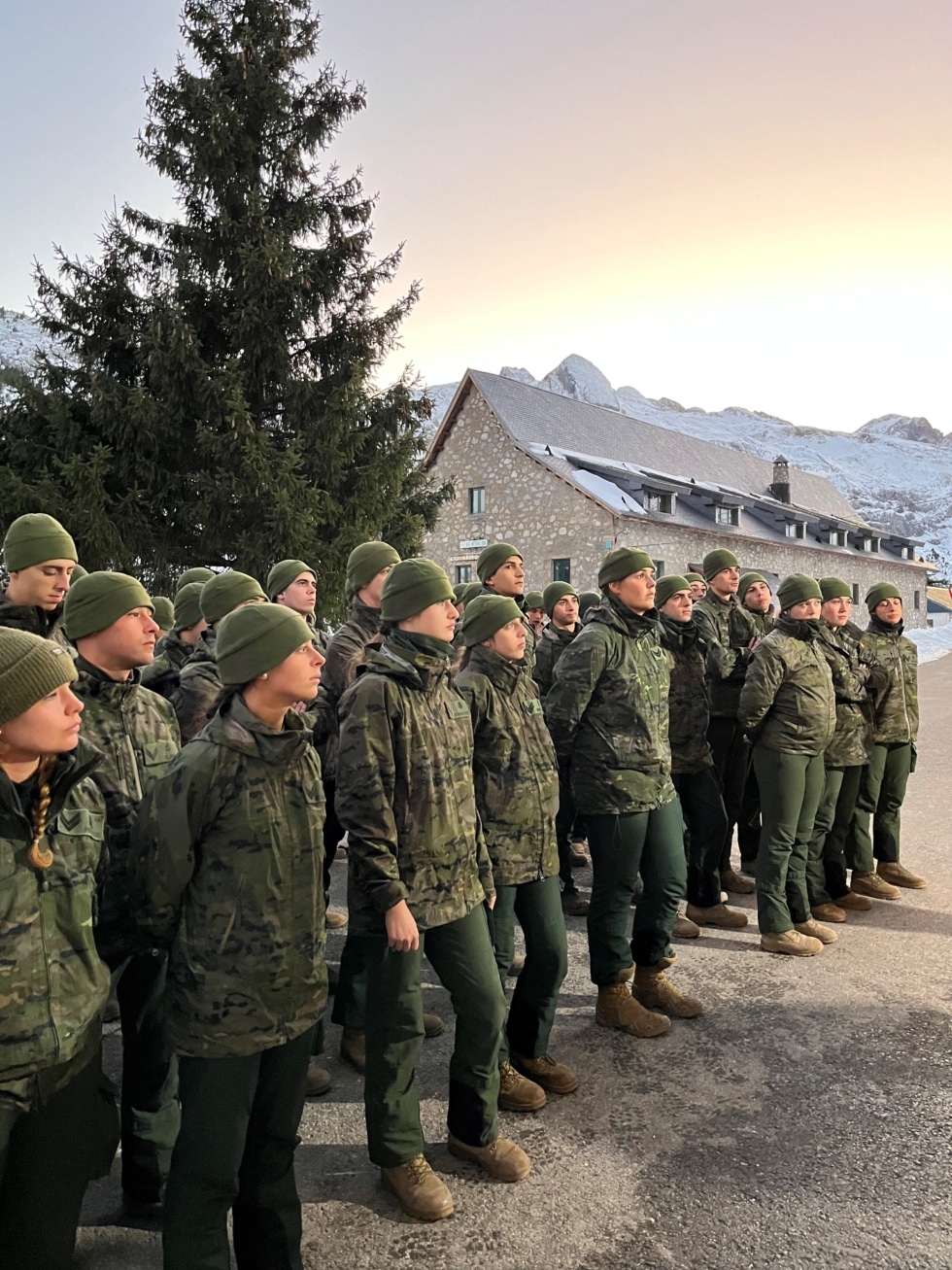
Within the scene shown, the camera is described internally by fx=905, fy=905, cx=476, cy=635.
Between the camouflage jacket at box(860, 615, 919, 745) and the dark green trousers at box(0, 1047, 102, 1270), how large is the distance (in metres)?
5.83

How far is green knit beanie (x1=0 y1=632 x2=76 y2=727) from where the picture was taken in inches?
79.1

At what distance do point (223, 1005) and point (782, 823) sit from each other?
3769 mm

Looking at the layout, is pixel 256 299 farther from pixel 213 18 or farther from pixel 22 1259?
pixel 22 1259

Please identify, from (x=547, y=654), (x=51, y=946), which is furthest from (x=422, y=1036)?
(x=547, y=654)

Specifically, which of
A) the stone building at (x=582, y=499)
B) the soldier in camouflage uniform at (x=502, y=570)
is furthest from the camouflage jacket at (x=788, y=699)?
the stone building at (x=582, y=499)

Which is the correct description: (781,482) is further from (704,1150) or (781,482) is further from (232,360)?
(704,1150)

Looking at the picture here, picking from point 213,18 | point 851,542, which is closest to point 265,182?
point 213,18

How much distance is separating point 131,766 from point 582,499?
26.1 metres

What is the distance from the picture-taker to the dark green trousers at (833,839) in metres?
5.75

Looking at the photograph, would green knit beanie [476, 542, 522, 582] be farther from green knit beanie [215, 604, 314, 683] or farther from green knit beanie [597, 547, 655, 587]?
green knit beanie [215, 604, 314, 683]

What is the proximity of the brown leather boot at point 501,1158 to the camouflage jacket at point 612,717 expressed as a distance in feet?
5.01

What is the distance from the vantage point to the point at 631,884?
4258 millimetres

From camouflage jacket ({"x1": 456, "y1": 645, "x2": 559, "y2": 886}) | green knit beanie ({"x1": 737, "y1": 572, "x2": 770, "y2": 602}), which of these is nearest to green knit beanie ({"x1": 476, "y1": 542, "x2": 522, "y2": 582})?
camouflage jacket ({"x1": 456, "y1": 645, "x2": 559, "y2": 886})

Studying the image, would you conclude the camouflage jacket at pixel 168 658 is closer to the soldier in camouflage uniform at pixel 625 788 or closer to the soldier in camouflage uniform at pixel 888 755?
the soldier in camouflage uniform at pixel 625 788
